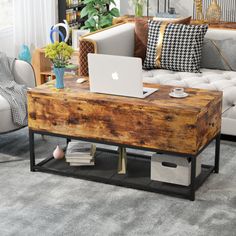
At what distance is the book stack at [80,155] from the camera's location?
4.29m

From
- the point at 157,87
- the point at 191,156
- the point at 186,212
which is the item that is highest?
the point at 157,87

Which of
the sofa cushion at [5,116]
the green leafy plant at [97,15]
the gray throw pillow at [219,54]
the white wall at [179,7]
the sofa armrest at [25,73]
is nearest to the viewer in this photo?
the sofa cushion at [5,116]

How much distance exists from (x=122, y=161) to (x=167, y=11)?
319 cm

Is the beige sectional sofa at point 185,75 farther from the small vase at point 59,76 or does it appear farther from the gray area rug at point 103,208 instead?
the small vase at point 59,76

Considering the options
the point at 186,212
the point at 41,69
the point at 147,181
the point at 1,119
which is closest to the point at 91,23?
the point at 41,69

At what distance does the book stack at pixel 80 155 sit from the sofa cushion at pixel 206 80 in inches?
37.4

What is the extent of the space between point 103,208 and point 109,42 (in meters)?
1.89

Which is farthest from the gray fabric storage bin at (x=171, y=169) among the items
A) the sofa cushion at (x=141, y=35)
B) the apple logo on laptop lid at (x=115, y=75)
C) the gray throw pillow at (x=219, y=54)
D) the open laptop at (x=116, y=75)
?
the sofa cushion at (x=141, y=35)

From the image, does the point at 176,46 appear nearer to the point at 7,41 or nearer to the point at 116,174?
the point at 116,174

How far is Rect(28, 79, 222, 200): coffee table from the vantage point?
3846 mm

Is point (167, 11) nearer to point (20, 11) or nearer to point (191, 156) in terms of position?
point (20, 11)

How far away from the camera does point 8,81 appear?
4.91 m

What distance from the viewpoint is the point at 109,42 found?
17.4 feet

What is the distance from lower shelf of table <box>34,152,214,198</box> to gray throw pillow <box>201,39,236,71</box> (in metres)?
1.28
